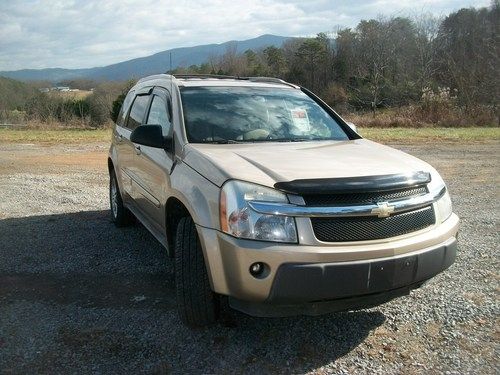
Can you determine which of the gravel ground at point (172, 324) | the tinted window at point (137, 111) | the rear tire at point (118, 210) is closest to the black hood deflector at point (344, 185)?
the gravel ground at point (172, 324)

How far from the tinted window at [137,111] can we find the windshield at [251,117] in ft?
3.17

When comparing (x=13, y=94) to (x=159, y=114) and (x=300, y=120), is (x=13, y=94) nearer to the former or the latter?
(x=159, y=114)

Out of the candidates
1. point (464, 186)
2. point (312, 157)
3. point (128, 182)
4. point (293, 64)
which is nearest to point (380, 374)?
point (312, 157)

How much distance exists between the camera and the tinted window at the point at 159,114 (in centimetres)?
418

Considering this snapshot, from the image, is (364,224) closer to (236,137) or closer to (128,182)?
(236,137)

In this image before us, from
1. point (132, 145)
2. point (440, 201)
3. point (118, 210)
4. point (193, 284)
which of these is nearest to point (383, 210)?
point (440, 201)

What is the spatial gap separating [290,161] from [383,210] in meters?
0.71

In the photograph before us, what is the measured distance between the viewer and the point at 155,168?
4.08 metres

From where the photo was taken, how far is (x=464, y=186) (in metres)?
8.93

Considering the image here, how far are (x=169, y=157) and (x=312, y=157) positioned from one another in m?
1.14

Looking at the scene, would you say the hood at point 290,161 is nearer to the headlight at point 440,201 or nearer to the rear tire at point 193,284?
the headlight at point 440,201

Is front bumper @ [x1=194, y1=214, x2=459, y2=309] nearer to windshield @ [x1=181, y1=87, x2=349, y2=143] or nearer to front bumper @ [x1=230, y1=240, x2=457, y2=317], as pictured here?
front bumper @ [x1=230, y1=240, x2=457, y2=317]

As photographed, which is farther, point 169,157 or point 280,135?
point 280,135

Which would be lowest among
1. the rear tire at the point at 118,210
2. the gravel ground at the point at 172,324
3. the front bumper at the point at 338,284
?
the gravel ground at the point at 172,324
